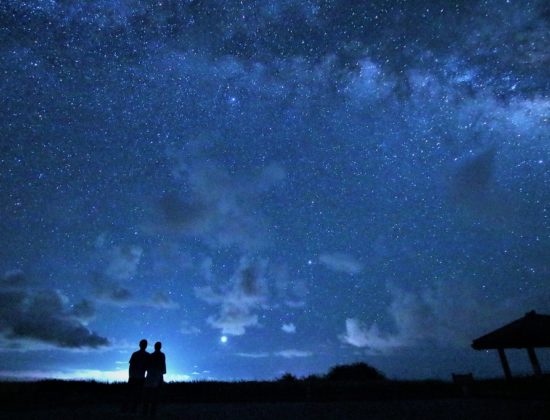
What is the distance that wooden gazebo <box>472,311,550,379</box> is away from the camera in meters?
14.4

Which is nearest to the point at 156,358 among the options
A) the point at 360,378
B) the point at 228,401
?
the point at 228,401

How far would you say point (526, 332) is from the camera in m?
14.6

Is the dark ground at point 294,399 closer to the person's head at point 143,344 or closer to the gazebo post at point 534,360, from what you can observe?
the gazebo post at point 534,360

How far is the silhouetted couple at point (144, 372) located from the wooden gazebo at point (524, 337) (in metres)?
13.6

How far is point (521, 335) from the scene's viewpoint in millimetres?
14680

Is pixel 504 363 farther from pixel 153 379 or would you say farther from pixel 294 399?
pixel 153 379

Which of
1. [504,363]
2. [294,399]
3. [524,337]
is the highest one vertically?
[524,337]

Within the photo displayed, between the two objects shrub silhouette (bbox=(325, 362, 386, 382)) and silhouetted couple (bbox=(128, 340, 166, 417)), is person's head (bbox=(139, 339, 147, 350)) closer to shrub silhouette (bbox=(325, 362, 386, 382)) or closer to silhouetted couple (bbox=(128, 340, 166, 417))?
silhouetted couple (bbox=(128, 340, 166, 417))

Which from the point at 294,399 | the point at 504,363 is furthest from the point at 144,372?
the point at 504,363

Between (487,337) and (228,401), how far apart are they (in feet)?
37.4

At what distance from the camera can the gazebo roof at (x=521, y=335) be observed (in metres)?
14.4

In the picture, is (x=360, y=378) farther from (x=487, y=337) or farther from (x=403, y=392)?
(x=487, y=337)

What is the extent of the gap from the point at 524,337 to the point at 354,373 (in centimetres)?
1740

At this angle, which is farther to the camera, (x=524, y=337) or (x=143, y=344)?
(x=524, y=337)
